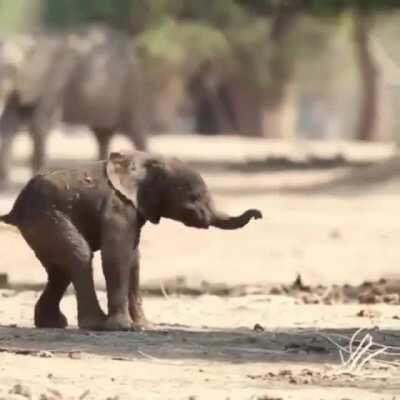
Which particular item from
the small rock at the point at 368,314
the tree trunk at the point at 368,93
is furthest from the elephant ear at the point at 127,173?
the tree trunk at the point at 368,93

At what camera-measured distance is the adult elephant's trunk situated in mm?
10250

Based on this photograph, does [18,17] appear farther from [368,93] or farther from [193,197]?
[193,197]

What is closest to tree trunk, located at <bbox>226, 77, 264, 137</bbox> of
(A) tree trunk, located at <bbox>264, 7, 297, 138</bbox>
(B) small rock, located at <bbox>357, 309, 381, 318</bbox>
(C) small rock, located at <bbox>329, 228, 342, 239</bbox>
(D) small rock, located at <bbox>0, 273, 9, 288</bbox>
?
(A) tree trunk, located at <bbox>264, 7, 297, 138</bbox>

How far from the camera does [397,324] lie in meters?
10.9

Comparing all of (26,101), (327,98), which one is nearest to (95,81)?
(26,101)

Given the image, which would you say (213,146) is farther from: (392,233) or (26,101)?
(392,233)

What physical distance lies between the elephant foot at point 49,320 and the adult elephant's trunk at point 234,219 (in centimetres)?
98

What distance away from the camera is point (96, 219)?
10086mm

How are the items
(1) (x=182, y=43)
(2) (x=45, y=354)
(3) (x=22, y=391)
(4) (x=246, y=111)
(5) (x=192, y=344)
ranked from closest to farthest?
(3) (x=22, y=391), (2) (x=45, y=354), (5) (x=192, y=344), (1) (x=182, y=43), (4) (x=246, y=111)

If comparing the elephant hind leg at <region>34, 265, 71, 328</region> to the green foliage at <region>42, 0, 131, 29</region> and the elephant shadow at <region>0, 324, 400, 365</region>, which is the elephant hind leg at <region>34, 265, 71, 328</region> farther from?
the green foliage at <region>42, 0, 131, 29</region>

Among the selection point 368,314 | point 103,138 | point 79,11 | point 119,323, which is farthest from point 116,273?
point 79,11

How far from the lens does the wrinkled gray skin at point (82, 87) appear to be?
84.3 ft

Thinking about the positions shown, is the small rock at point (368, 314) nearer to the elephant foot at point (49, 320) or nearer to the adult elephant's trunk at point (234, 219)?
the adult elephant's trunk at point (234, 219)

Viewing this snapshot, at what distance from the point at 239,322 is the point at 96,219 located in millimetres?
1467
